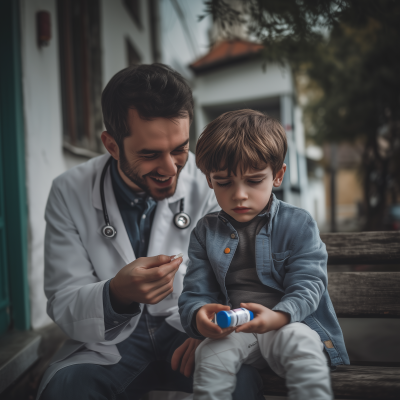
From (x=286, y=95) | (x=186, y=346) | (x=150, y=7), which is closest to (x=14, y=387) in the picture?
(x=186, y=346)

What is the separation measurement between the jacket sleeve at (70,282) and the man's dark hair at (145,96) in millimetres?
452

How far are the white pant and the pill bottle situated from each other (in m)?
0.13

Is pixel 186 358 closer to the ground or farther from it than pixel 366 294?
closer to the ground

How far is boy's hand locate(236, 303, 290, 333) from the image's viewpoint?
3.78 feet

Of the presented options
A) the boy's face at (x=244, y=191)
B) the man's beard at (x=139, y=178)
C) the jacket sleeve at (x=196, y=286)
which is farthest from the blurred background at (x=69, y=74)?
the jacket sleeve at (x=196, y=286)

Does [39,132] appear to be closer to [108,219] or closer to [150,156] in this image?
[108,219]

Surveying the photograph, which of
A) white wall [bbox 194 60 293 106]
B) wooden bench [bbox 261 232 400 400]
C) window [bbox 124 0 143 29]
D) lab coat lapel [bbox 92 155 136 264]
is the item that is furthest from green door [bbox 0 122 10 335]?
white wall [bbox 194 60 293 106]

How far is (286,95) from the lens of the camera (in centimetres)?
→ 931

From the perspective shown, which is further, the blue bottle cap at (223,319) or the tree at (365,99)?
the tree at (365,99)

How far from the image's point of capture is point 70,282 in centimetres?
163

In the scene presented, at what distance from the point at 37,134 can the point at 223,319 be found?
2358mm

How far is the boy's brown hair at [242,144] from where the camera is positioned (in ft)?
4.27

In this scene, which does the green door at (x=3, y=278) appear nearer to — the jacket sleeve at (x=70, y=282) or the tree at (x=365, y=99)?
the jacket sleeve at (x=70, y=282)

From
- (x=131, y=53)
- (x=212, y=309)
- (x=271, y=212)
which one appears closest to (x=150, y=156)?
(x=271, y=212)
